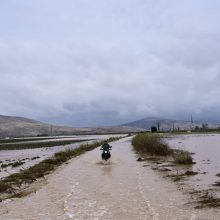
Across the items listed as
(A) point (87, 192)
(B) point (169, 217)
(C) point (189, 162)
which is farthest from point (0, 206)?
(C) point (189, 162)

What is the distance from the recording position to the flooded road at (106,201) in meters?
14.6

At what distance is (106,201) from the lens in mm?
17094

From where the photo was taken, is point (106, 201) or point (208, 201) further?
point (106, 201)

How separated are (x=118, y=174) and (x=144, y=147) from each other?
73.0 feet

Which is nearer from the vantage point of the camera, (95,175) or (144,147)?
(95,175)

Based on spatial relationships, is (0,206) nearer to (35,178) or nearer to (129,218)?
(129,218)

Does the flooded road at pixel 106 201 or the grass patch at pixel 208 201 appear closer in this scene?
the flooded road at pixel 106 201

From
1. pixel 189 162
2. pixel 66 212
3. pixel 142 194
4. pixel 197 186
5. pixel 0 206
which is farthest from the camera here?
pixel 189 162

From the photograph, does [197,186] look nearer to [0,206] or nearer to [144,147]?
[0,206]

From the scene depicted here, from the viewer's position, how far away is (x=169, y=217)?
13898mm

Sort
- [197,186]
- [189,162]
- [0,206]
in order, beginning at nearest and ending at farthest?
1. [0,206]
2. [197,186]
3. [189,162]

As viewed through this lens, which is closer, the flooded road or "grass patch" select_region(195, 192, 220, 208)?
the flooded road

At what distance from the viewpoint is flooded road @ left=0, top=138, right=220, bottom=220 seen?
14562 millimetres

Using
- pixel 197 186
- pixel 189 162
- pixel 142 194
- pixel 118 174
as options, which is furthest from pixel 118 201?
pixel 189 162
